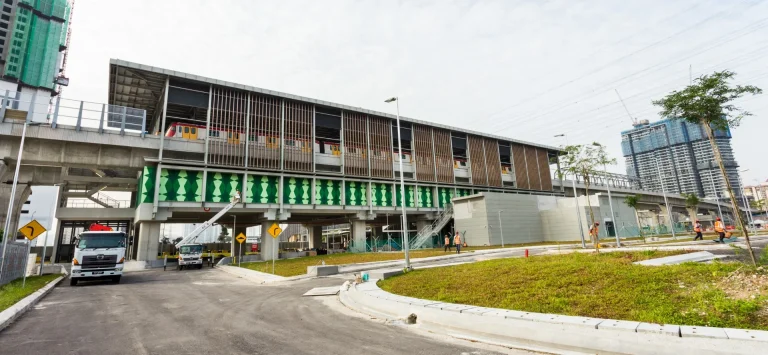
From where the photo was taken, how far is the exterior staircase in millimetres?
44406

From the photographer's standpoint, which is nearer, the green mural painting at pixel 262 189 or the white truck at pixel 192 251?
the white truck at pixel 192 251

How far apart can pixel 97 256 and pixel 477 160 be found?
47.2 metres

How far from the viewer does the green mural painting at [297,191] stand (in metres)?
38.1

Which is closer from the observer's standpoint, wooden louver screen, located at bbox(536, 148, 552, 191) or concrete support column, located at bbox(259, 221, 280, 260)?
concrete support column, located at bbox(259, 221, 280, 260)

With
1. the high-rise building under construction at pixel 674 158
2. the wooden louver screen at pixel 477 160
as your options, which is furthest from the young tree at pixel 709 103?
the high-rise building under construction at pixel 674 158

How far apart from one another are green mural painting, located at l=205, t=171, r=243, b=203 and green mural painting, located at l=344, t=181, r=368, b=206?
12.5 m

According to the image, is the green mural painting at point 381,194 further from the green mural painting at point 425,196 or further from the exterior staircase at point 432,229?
the exterior staircase at point 432,229

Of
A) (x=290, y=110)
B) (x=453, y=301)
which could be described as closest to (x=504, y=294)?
(x=453, y=301)

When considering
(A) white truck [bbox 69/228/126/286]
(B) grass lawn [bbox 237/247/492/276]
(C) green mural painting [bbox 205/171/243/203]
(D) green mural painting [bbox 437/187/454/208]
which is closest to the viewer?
(A) white truck [bbox 69/228/126/286]

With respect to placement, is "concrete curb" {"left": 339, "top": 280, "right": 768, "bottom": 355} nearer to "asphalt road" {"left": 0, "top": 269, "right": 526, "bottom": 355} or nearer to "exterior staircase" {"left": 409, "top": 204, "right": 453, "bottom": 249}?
"asphalt road" {"left": 0, "top": 269, "right": 526, "bottom": 355}

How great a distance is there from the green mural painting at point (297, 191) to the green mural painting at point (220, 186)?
5029mm

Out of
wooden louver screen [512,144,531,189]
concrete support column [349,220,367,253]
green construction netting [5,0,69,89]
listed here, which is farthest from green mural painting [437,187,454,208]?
green construction netting [5,0,69,89]

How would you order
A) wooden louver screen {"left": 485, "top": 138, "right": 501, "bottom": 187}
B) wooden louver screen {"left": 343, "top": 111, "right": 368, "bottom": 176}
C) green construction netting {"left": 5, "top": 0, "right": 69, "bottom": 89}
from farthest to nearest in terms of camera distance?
1. green construction netting {"left": 5, "top": 0, "right": 69, "bottom": 89}
2. wooden louver screen {"left": 485, "top": 138, "right": 501, "bottom": 187}
3. wooden louver screen {"left": 343, "top": 111, "right": 368, "bottom": 176}

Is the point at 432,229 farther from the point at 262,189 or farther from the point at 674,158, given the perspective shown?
the point at 674,158
